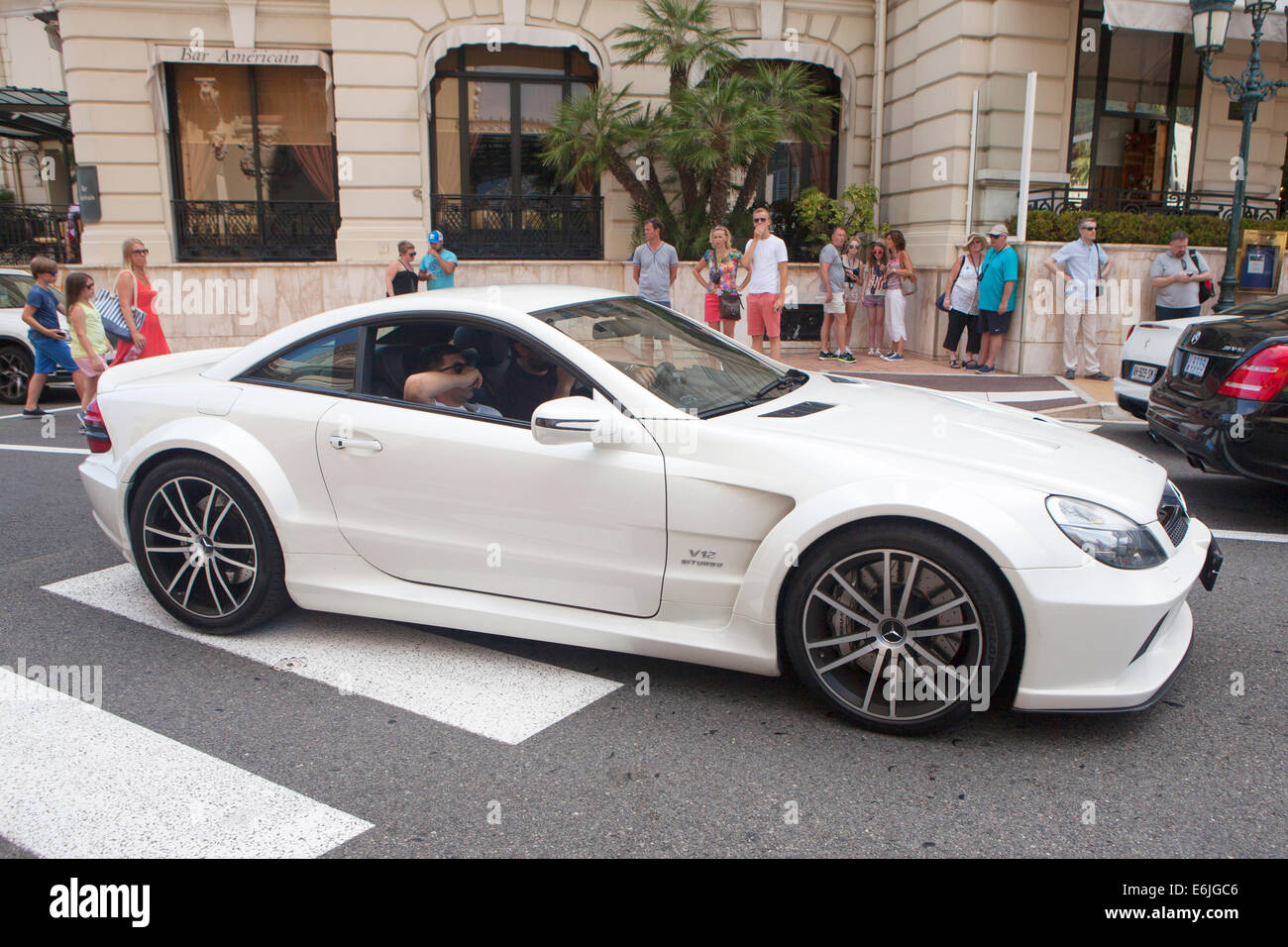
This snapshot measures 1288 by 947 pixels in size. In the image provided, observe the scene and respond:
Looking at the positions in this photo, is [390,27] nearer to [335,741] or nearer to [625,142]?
[625,142]

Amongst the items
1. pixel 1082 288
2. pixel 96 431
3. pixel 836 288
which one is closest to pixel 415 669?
pixel 96 431

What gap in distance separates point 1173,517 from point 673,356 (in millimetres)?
1981

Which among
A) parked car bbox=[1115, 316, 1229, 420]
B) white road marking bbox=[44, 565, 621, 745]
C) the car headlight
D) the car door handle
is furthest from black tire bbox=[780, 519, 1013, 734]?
parked car bbox=[1115, 316, 1229, 420]

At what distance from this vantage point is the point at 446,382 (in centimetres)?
417

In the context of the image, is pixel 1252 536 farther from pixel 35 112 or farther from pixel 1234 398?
pixel 35 112

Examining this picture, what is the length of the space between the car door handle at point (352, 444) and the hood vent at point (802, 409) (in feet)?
5.03

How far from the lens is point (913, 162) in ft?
53.1

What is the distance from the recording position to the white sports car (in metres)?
3.29

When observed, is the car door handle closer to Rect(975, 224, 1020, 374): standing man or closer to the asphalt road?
the asphalt road

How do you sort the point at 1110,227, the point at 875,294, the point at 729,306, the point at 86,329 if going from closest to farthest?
the point at 86,329, the point at 729,306, the point at 1110,227, the point at 875,294

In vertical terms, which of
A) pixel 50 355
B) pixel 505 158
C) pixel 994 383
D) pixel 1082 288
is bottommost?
pixel 994 383

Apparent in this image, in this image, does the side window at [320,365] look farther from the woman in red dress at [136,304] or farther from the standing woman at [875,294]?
the standing woman at [875,294]

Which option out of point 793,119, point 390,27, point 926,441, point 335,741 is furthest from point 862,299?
point 335,741

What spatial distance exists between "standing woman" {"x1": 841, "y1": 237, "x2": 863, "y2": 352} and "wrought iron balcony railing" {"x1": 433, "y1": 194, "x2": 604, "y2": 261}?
451cm
